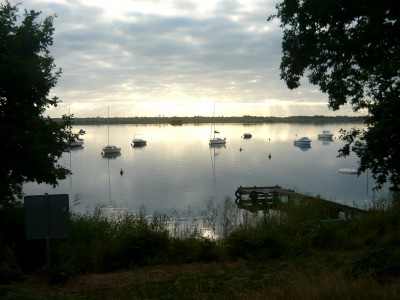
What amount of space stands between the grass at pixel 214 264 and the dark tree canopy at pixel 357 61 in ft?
7.16

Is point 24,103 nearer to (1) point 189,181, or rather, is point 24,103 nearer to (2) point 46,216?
(2) point 46,216

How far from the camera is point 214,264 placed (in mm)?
10648

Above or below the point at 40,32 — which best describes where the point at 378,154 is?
below

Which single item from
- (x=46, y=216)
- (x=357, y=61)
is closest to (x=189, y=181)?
(x=357, y=61)

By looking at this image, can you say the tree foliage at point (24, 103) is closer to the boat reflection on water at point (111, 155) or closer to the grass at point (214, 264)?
the grass at point (214, 264)

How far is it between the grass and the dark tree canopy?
2.18 m

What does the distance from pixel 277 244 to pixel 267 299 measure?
5.69 metres

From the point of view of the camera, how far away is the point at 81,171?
221ft

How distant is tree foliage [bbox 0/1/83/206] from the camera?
12016mm

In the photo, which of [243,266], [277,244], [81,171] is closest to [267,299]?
[243,266]

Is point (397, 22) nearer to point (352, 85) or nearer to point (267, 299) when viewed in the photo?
point (352, 85)

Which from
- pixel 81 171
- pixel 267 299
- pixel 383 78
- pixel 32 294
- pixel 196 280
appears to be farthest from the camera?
pixel 81 171

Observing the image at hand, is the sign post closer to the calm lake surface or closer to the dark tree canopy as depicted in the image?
the dark tree canopy

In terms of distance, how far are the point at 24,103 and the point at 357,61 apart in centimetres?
922
